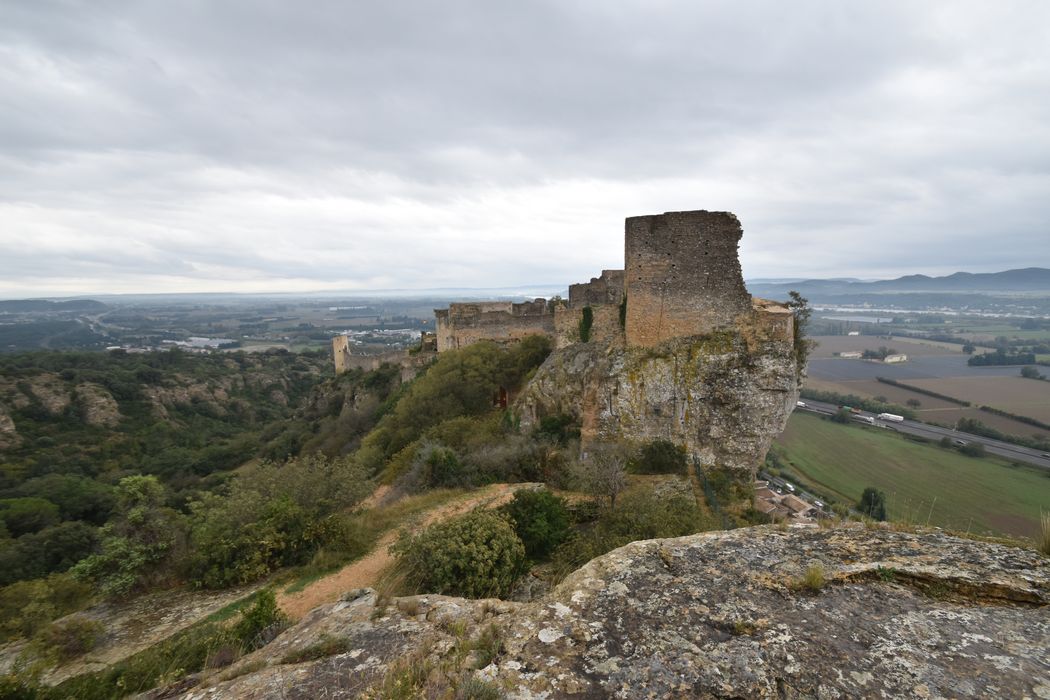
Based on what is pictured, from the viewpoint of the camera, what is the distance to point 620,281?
77.4 ft

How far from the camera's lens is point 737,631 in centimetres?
370

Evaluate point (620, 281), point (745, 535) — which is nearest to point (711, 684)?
point (745, 535)

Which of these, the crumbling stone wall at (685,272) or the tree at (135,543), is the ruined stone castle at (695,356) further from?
the tree at (135,543)

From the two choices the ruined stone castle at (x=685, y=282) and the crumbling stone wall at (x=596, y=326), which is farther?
the crumbling stone wall at (x=596, y=326)

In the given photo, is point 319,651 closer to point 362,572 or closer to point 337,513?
point 362,572

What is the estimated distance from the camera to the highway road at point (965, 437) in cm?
3975

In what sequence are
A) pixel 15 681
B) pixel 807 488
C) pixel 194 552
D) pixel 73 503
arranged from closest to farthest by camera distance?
1. pixel 15 681
2. pixel 194 552
3. pixel 73 503
4. pixel 807 488

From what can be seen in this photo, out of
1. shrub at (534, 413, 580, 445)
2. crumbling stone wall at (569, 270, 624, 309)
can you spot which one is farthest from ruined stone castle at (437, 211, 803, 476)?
crumbling stone wall at (569, 270, 624, 309)

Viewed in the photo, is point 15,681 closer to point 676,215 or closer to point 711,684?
point 711,684

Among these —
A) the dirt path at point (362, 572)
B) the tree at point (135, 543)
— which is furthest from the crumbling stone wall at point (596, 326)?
the tree at point (135, 543)

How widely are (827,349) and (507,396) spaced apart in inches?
4282

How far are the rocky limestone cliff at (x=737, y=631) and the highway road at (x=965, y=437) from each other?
52.1 metres

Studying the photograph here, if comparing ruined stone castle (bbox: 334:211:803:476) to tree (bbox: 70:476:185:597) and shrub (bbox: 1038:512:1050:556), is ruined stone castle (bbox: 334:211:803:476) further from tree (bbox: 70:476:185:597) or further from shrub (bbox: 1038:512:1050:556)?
tree (bbox: 70:476:185:597)

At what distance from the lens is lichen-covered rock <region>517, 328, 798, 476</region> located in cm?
1387
